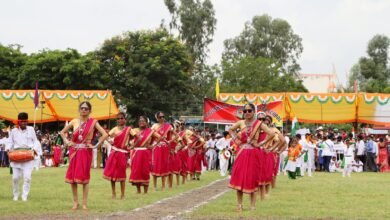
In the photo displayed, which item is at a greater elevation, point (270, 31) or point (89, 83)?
point (270, 31)

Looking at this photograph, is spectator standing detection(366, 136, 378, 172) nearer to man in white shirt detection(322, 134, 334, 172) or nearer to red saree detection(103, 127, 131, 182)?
man in white shirt detection(322, 134, 334, 172)

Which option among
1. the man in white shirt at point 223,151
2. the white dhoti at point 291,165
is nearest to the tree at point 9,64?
the man in white shirt at point 223,151

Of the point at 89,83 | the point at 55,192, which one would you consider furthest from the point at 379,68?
the point at 55,192

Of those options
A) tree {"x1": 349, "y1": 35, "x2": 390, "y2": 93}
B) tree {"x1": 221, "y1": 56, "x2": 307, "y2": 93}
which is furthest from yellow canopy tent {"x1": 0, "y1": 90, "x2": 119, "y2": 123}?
tree {"x1": 349, "y1": 35, "x2": 390, "y2": 93}

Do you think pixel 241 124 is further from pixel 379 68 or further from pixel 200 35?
pixel 379 68

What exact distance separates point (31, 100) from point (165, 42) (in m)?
21.0

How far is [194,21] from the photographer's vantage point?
231ft

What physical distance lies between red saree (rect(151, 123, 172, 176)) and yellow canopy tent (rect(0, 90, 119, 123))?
21921mm

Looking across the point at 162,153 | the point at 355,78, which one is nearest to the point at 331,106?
the point at 162,153

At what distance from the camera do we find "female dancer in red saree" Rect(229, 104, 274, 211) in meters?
14.0

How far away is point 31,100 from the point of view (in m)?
43.5

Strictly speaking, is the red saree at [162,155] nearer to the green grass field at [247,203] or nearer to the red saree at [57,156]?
the green grass field at [247,203]

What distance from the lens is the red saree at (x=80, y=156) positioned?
14.4 metres

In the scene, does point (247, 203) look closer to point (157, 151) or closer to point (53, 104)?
point (157, 151)
